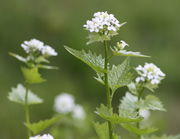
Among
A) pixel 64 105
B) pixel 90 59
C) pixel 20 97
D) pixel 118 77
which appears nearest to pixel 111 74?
pixel 118 77

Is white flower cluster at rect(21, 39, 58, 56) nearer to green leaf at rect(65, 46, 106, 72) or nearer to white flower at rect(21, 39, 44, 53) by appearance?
white flower at rect(21, 39, 44, 53)

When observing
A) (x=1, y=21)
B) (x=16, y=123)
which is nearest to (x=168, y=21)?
(x=1, y=21)

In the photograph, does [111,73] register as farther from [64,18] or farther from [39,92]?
[64,18]

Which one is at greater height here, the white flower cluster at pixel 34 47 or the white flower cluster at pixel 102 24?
the white flower cluster at pixel 34 47

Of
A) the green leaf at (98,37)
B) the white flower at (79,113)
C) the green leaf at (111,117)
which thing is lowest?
the green leaf at (111,117)

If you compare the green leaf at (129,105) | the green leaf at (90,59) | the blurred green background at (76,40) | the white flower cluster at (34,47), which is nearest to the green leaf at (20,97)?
the white flower cluster at (34,47)

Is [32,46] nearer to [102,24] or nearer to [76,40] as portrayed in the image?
[102,24]

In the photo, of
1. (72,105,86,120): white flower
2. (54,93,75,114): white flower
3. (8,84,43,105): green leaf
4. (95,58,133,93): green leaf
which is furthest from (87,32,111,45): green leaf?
(54,93,75,114): white flower

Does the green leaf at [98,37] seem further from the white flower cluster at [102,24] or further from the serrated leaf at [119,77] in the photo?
the serrated leaf at [119,77]
